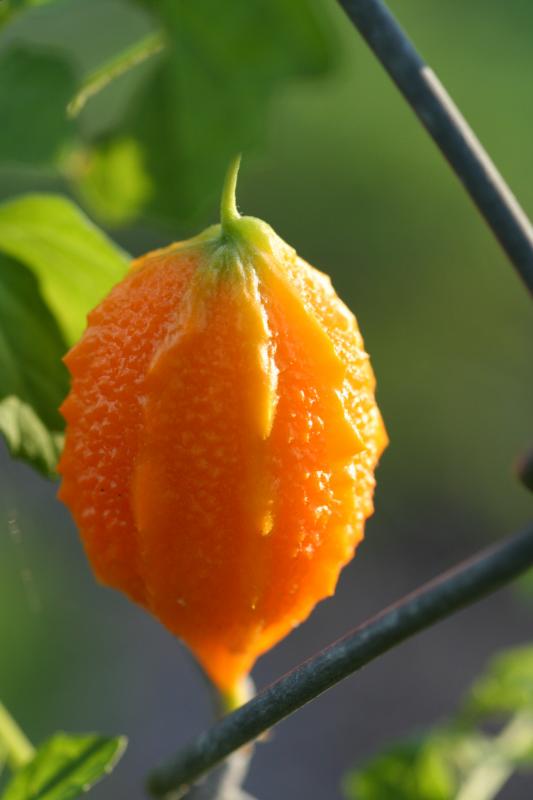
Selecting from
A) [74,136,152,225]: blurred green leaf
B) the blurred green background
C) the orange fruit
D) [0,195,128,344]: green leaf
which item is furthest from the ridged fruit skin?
the blurred green background

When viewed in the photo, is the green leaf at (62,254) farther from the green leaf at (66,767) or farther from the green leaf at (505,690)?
the green leaf at (505,690)

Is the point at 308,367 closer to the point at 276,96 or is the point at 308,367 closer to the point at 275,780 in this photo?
the point at 276,96

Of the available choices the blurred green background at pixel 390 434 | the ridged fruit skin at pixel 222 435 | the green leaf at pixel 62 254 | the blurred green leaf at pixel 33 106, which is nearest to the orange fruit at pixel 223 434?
the ridged fruit skin at pixel 222 435

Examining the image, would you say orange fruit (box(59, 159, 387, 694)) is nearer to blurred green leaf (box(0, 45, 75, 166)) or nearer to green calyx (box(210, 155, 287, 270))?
green calyx (box(210, 155, 287, 270))

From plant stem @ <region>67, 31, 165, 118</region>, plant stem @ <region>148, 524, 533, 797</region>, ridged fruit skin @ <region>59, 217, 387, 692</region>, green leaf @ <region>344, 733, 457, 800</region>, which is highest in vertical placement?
plant stem @ <region>67, 31, 165, 118</region>

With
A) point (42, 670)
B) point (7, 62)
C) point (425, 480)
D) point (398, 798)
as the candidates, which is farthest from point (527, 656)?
point (425, 480)

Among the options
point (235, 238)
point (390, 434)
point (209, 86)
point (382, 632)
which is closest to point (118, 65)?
point (209, 86)
